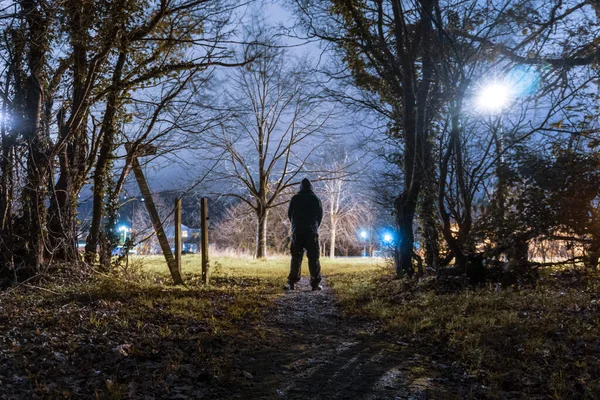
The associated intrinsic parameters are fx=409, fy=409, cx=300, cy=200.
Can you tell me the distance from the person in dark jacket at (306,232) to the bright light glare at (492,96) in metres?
3.84

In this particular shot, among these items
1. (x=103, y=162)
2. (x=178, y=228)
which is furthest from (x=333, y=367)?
(x=103, y=162)

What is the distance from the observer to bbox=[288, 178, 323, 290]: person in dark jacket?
9172 millimetres

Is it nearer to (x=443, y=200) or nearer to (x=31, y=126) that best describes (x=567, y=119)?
(x=443, y=200)

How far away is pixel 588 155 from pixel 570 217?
1012 millimetres

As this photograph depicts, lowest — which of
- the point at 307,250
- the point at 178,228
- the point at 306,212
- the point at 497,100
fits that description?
the point at 307,250

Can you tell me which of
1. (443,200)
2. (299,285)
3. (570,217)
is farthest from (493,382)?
(299,285)

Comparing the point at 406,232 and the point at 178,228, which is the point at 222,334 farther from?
the point at 406,232

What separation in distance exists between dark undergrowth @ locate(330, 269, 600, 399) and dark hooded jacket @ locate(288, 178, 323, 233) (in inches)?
80.3

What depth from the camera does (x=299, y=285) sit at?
10086 mm

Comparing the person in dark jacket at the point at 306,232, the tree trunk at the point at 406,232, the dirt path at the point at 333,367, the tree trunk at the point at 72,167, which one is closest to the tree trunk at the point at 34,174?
the tree trunk at the point at 72,167

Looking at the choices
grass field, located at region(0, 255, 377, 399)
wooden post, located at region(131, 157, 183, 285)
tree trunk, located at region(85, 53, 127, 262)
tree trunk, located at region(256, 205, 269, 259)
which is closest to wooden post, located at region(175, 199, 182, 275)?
wooden post, located at region(131, 157, 183, 285)

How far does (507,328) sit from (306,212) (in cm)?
526

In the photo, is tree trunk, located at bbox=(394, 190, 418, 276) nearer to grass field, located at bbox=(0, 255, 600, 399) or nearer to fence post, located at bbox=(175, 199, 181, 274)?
grass field, located at bbox=(0, 255, 600, 399)

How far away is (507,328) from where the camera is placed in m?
4.55
